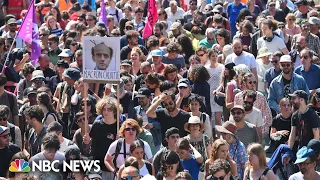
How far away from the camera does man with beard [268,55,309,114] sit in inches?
693

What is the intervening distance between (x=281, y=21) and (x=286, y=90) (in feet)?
23.8

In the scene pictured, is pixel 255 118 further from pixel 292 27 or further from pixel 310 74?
pixel 292 27

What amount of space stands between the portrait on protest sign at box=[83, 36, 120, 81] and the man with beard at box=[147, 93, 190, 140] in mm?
696

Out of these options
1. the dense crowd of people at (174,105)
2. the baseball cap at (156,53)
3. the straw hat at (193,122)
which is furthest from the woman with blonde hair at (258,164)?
the baseball cap at (156,53)

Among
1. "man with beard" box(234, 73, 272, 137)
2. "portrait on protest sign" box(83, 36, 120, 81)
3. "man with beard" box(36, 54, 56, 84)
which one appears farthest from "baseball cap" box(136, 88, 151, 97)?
"man with beard" box(36, 54, 56, 84)

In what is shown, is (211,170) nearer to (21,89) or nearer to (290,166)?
(290,166)

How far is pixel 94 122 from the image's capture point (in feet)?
51.2

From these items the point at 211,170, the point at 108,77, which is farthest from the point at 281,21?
the point at 211,170

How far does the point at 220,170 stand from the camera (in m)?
13.3

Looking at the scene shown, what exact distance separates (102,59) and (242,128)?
2.10 m

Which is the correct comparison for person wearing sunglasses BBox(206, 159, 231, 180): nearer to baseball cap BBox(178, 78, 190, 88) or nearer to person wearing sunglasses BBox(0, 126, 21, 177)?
person wearing sunglasses BBox(0, 126, 21, 177)

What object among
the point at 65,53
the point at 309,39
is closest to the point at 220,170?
the point at 65,53

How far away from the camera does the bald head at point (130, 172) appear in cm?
1343

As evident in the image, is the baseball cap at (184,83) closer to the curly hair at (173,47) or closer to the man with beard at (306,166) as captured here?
the curly hair at (173,47)
